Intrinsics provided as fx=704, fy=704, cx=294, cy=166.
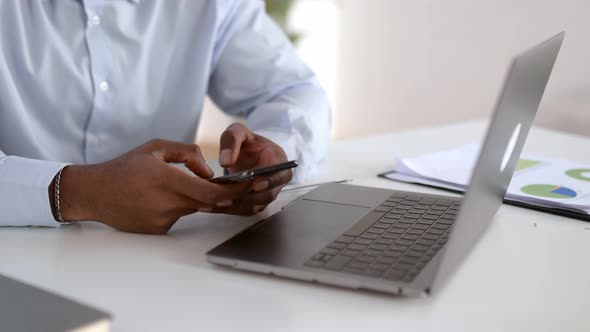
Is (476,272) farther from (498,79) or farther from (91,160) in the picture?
(498,79)

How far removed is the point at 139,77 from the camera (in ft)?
4.74

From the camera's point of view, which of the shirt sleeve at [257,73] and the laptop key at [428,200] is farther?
the shirt sleeve at [257,73]

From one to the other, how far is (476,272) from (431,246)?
60 mm

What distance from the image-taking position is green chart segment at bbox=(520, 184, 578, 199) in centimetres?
112

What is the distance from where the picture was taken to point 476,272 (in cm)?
82

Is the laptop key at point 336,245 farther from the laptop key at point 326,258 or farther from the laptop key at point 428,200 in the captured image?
the laptop key at point 428,200

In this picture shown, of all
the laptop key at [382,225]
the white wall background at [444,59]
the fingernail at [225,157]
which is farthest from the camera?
the white wall background at [444,59]

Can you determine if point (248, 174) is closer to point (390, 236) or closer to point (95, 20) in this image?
point (390, 236)

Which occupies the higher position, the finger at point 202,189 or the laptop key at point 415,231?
the laptop key at point 415,231

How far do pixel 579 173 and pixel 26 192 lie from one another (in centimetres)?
93

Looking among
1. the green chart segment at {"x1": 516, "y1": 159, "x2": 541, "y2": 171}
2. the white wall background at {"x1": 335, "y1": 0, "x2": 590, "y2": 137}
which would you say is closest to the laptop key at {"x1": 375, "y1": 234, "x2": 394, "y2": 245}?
the green chart segment at {"x1": 516, "y1": 159, "x2": 541, "y2": 171}

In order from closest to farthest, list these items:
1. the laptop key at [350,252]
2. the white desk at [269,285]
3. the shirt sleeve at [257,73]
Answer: the white desk at [269,285]
the laptop key at [350,252]
the shirt sleeve at [257,73]

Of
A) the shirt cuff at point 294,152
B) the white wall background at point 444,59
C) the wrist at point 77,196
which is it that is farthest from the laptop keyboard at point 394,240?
the white wall background at point 444,59

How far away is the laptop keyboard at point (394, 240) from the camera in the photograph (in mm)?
755
